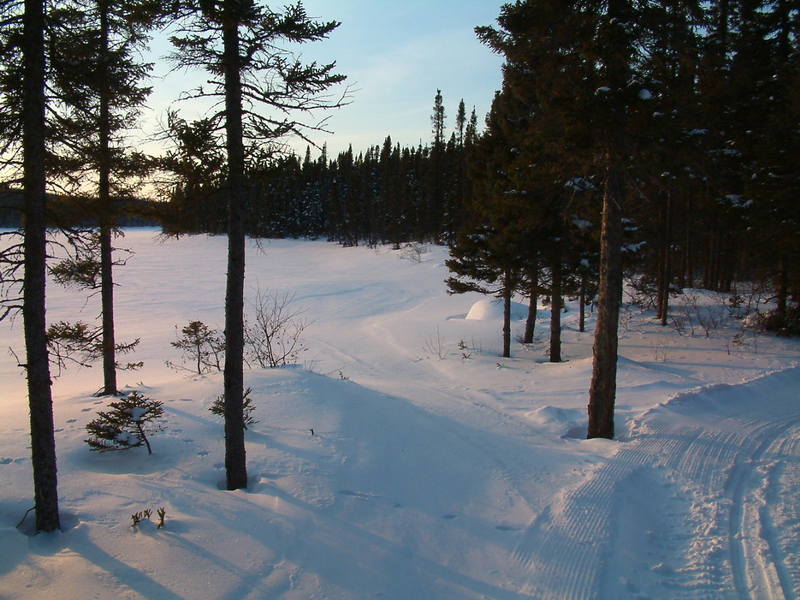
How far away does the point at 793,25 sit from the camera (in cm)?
1488

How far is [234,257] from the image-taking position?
5.96m

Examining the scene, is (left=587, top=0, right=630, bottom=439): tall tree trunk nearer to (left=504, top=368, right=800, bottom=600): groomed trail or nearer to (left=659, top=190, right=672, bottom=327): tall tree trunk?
(left=504, top=368, right=800, bottom=600): groomed trail

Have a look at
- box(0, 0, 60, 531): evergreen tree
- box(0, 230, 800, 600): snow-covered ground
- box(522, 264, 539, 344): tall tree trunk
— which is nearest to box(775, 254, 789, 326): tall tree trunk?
box(0, 230, 800, 600): snow-covered ground

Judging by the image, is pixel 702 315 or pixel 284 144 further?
pixel 702 315

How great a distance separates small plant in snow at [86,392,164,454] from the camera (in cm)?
664

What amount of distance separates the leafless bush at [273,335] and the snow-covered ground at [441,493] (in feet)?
16.2

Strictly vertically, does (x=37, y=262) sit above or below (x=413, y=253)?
below

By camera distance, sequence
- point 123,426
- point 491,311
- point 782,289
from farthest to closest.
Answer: point 491,311, point 782,289, point 123,426

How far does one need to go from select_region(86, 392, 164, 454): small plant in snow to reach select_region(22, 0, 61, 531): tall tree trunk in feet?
4.84

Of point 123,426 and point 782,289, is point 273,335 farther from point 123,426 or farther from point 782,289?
point 782,289

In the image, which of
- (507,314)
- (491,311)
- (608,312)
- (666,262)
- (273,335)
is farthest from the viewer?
(491,311)

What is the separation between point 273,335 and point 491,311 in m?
10.5

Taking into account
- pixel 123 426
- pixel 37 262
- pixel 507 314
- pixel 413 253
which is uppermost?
pixel 413 253

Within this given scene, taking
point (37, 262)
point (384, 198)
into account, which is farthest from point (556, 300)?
point (384, 198)
